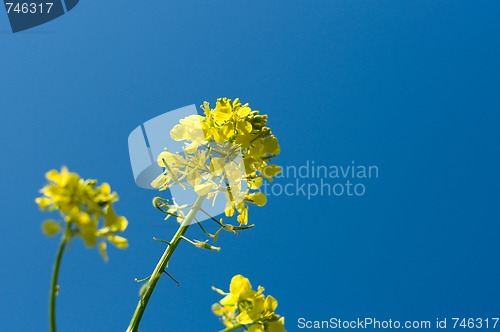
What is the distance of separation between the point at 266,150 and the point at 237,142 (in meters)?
0.16

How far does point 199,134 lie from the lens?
9.07ft

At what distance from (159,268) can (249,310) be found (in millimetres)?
374

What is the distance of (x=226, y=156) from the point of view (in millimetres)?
2715

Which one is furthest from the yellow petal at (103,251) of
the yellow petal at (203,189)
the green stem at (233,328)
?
the yellow petal at (203,189)

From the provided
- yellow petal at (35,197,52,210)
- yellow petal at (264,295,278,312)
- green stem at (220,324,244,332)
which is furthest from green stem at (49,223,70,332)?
yellow petal at (264,295,278,312)

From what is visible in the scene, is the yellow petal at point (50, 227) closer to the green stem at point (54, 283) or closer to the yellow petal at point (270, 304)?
the green stem at point (54, 283)

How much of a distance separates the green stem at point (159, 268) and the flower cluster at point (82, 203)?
0.28m

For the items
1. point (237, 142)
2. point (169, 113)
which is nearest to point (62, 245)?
point (237, 142)

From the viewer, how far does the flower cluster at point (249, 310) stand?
1.72 meters

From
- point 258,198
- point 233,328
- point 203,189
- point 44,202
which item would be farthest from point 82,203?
point 258,198

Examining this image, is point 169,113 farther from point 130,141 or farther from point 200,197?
point 200,197

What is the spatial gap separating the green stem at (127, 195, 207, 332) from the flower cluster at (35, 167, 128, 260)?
0.28 metres

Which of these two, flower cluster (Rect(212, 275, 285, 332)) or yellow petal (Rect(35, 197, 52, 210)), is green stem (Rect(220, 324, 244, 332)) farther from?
yellow petal (Rect(35, 197, 52, 210))

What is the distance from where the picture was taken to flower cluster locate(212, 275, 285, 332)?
67.9 inches
